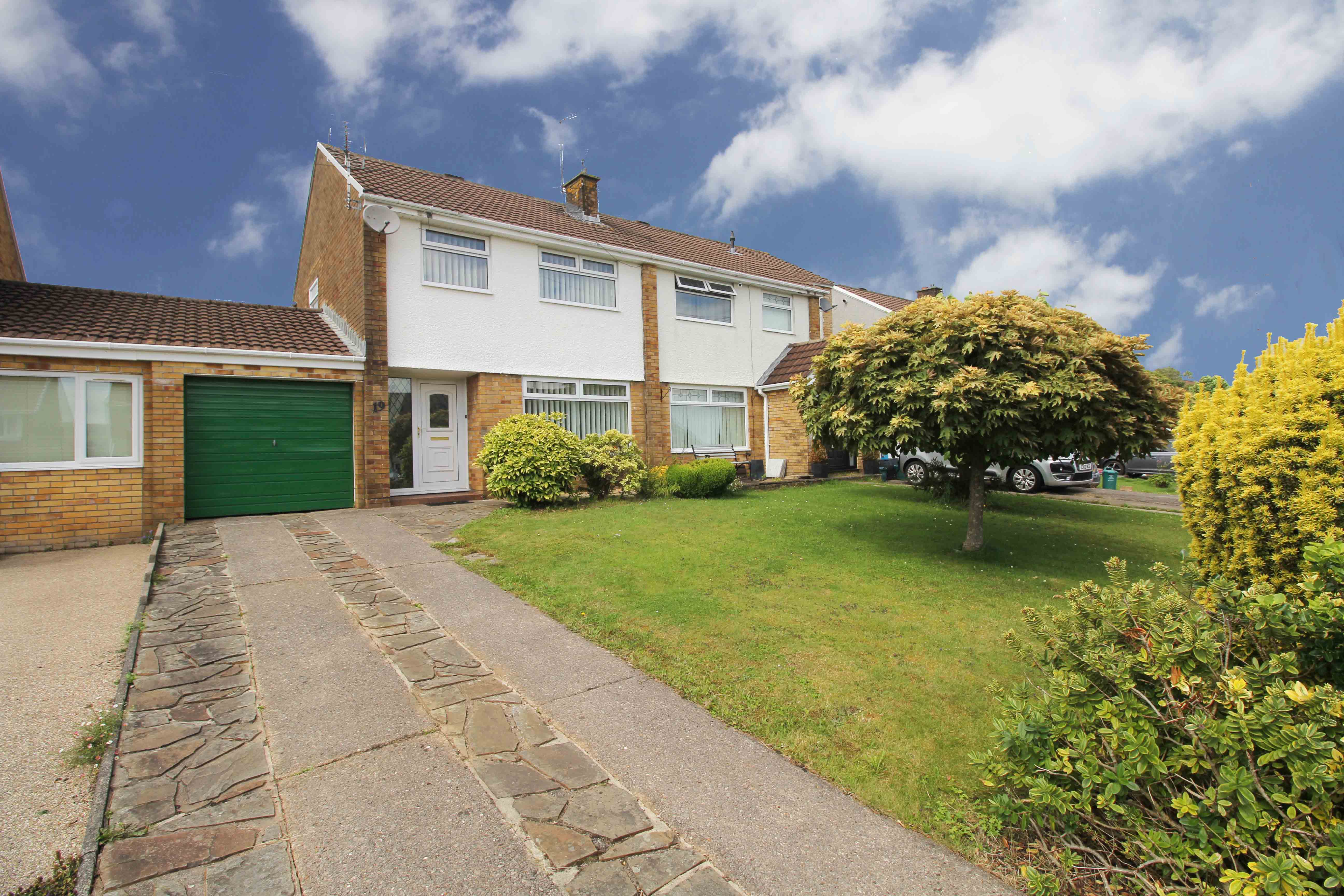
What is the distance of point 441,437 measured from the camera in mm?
13031

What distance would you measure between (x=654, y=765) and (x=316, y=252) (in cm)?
1546

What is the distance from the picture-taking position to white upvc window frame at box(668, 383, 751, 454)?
1591cm

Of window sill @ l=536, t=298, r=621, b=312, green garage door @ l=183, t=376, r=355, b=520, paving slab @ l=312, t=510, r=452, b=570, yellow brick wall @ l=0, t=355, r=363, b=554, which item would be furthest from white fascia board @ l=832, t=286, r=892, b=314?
yellow brick wall @ l=0, t=355, r=363, b=554

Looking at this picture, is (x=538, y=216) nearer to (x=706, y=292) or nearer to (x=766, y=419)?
(x=706, y=292)

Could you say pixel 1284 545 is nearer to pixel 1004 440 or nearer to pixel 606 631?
pixel 1004 440

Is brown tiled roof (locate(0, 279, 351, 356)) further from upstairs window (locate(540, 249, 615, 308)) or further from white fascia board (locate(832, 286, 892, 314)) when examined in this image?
white fascia board (locate(832, 286, 892, 314))

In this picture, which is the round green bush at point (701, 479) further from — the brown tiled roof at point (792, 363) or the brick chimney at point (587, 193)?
the brick chimney at point (587, 193)

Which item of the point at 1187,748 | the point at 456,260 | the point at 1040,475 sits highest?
the point at 456,260

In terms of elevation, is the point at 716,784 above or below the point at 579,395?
below

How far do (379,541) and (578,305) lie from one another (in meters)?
7.51

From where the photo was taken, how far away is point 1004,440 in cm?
684

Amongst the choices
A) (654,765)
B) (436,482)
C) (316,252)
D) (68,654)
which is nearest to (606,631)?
(654,765)

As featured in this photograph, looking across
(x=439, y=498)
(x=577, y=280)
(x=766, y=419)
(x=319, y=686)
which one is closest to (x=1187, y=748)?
(x=319, y=686)

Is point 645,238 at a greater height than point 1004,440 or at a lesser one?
greater
